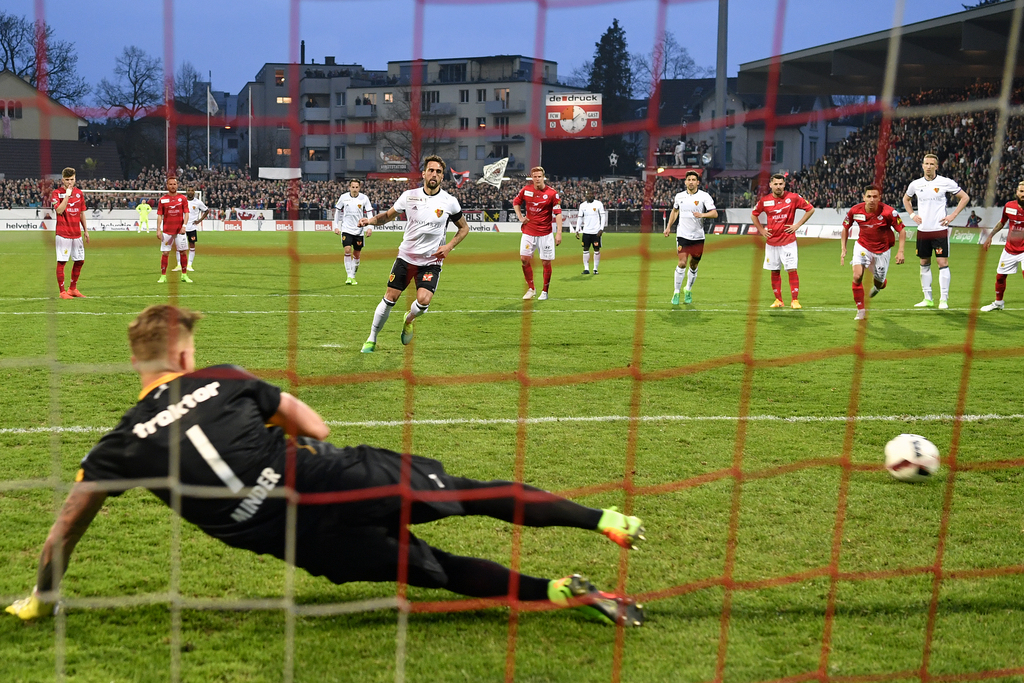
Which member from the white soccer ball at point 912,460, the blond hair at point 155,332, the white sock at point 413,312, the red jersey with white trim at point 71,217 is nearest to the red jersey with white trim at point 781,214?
the white sock at point 413,312

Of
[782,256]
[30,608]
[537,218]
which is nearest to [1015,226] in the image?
[782,256]

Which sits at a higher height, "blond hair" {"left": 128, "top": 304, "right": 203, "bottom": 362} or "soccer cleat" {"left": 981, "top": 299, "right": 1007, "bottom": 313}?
"blond hair" {"left": 128, "top": 304, "right": 203, "bottom": 362}

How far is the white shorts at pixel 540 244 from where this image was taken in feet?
44.3

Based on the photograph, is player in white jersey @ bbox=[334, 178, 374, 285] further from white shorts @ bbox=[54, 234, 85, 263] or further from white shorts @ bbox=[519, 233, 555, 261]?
Result: white shorts @ bbox=[54, 234, 85, 263]

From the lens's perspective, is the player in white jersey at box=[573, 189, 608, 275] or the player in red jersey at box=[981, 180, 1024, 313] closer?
the player in red jersey at box=[981, 180, 1024, 313]

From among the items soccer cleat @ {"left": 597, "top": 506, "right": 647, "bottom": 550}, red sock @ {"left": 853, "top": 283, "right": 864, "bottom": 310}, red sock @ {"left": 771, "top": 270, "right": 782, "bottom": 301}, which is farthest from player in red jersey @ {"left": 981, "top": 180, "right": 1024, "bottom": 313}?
soccer cleat @ {"left": 597, "top": 506, "right": 647, "bottom": 550}

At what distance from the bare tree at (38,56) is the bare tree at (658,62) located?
289cm

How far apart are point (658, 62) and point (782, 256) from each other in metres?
8.63

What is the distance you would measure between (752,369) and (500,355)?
2.49 metres

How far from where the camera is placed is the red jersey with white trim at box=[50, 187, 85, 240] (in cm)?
1299

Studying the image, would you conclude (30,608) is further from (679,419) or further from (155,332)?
(679,419)

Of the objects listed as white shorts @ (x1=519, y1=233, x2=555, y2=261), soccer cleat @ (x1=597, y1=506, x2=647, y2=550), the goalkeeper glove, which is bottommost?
the goalkeeper glove

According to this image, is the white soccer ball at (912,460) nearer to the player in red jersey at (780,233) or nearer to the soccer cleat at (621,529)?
the soccer cleat at (621,529)

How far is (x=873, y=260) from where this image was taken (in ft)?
38.4
